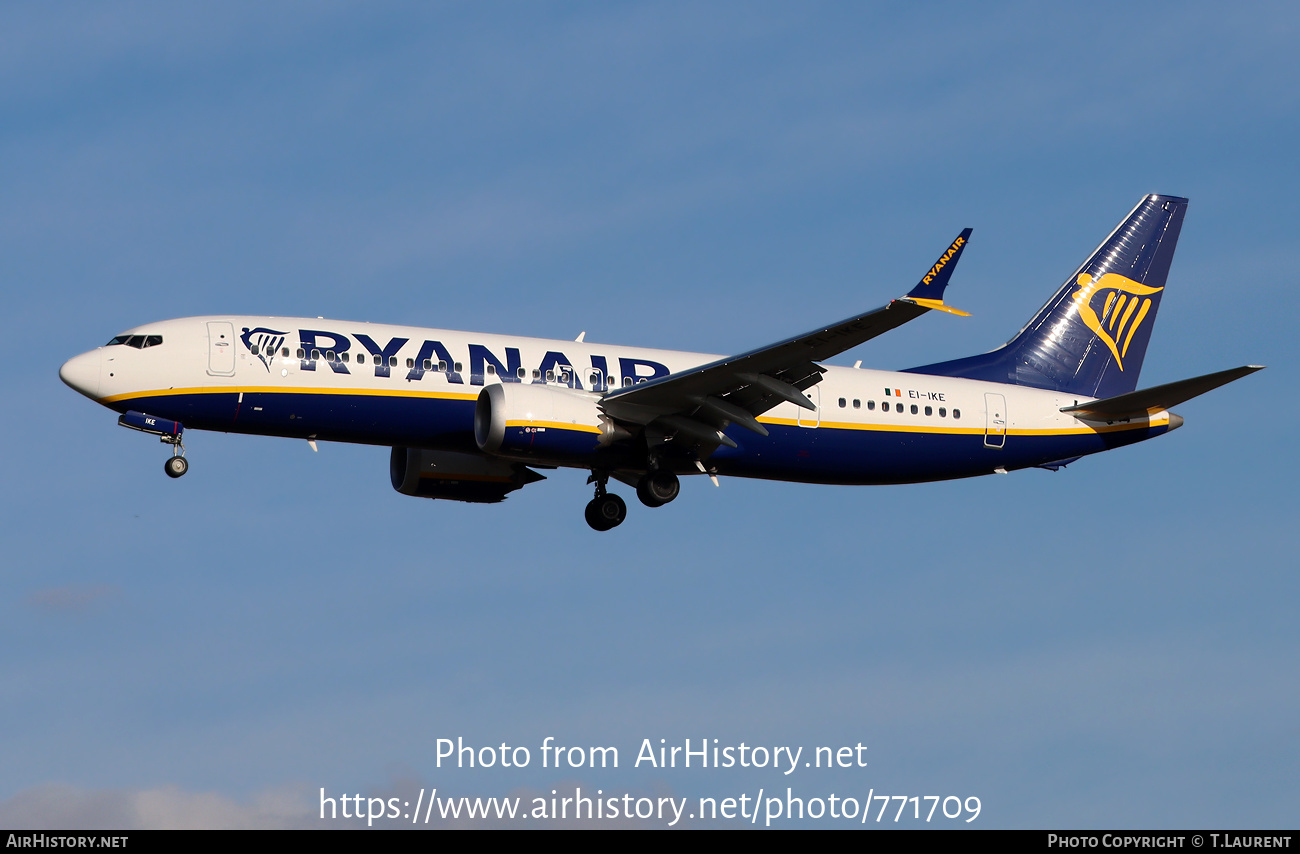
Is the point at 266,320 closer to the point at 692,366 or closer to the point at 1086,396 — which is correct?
the point at 692,366

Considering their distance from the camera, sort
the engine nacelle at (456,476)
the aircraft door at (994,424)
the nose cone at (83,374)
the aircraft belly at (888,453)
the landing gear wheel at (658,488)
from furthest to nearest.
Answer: the engine nacelle at (456,476), the aircraft door at (994,424), the aircraft belly at (888,453), the landing gear wheel at (658,488), the nose cone at (83,374)

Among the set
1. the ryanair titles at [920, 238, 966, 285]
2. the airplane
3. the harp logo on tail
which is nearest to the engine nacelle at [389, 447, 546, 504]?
the airplane

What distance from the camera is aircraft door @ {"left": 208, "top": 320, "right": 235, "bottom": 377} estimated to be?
35.5 m

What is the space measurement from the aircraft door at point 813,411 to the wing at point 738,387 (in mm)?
1417

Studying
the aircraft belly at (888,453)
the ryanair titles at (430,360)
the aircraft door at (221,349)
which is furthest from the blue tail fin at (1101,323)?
the aircraft door at (221,349)

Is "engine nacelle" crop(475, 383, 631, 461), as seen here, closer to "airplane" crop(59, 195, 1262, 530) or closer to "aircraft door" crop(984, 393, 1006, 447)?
"airplane" crop(59, 195, 1262, 530)

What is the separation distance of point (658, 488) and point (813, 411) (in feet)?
14.3

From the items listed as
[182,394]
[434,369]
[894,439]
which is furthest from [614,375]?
[182,394]

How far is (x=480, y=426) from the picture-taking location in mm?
36000

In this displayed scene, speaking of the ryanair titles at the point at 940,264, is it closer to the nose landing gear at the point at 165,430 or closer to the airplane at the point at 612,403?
the airplane at the point at 612,403

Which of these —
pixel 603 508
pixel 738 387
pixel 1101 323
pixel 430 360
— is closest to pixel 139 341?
pixel 430 360

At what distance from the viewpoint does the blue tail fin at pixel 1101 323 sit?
44.1 meters

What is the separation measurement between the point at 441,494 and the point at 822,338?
1296cm

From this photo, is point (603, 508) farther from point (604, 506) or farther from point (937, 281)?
point (937, 281)
